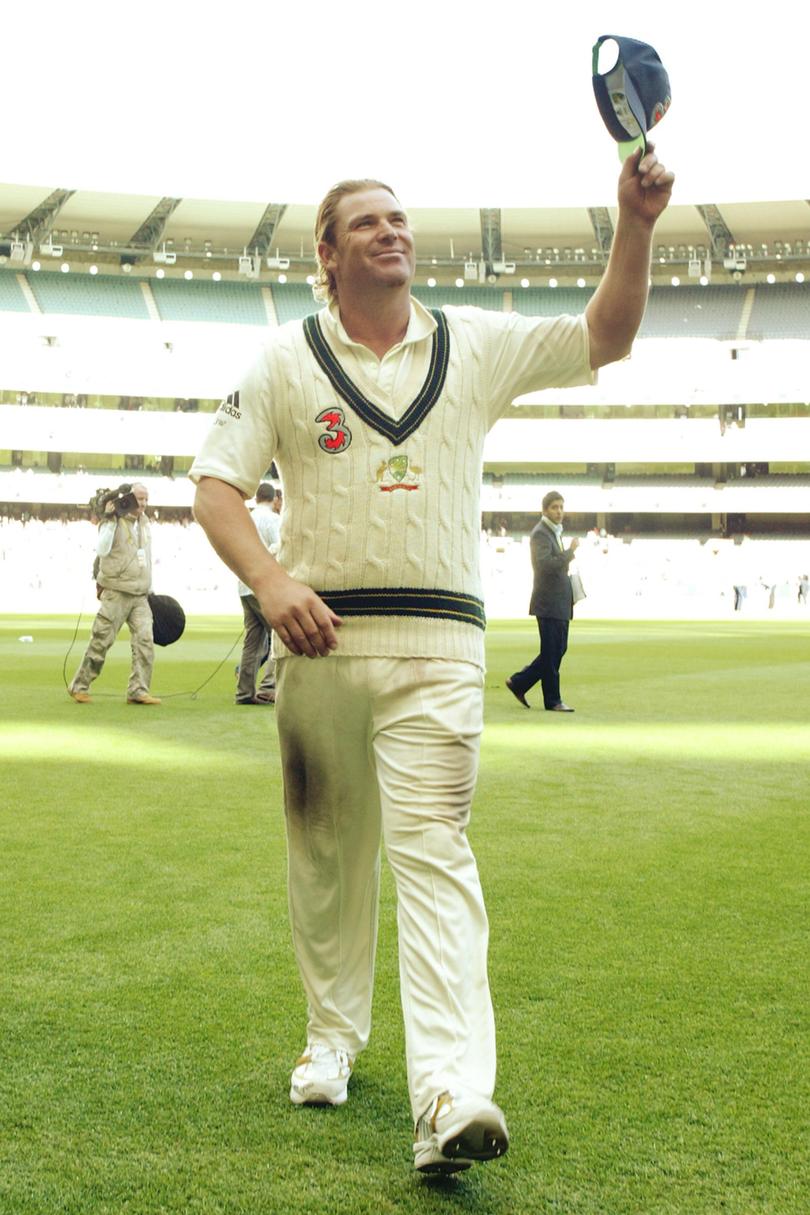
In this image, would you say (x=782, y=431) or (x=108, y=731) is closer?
(x=108, y=731)

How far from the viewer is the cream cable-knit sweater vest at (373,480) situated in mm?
3043

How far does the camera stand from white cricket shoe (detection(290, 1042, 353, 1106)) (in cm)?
319

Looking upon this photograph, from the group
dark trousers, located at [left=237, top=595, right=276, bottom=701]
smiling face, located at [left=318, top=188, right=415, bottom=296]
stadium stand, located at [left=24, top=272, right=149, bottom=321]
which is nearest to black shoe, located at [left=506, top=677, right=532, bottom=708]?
dark trousers, located at [left=237, top=595, right=276, bottom=701]

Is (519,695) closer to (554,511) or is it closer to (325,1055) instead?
(554,511)

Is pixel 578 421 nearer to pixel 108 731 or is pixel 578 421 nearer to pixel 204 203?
pixel 204 203

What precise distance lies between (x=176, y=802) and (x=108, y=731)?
3.42 meters

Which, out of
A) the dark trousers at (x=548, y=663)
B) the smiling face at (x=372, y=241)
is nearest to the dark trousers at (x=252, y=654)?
the dark trousers at (x=548, y=663)

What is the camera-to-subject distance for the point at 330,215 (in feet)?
10.5

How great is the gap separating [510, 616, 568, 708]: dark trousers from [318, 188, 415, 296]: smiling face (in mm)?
8869

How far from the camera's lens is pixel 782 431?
2472 inches

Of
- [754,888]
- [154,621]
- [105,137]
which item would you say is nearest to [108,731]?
[154,621]

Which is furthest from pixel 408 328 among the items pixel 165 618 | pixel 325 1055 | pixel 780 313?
pixel 780 313

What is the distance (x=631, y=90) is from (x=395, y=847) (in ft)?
5.58

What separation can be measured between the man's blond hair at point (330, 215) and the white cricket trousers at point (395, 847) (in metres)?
0.93
